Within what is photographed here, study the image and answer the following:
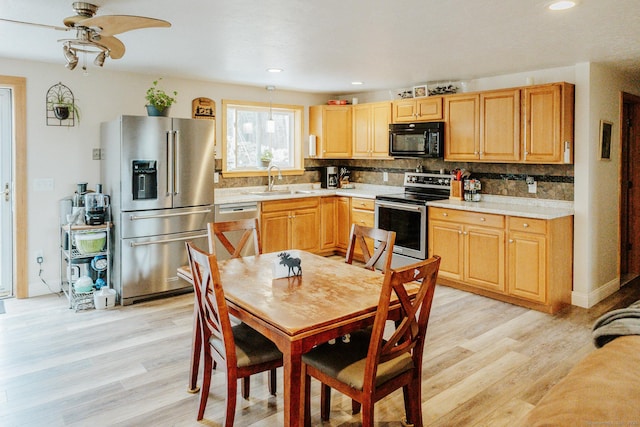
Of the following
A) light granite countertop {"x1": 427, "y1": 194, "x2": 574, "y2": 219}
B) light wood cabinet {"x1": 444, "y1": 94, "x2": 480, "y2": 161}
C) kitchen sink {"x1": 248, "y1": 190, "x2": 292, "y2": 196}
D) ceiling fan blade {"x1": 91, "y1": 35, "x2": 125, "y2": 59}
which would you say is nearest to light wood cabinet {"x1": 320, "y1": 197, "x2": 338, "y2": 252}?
kitchen sink {"x1": 248, "y1": 190, "x2": 292, "y2": 196}

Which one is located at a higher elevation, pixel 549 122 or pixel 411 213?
pixel 549 122

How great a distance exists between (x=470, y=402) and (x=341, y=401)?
A: 2.44 ft

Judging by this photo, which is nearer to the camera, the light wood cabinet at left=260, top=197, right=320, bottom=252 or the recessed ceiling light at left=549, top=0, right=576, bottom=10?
the recessed ceiling light at left=549, top=0, right=576, bottom=10

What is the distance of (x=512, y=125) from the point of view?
14.9ft

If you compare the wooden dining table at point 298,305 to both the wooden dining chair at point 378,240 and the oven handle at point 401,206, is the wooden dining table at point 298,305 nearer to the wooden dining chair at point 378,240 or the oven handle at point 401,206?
the wooden dining chair at point 378,240

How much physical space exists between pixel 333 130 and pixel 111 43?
3.96 meters

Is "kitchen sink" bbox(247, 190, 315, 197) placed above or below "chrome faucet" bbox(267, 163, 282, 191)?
below

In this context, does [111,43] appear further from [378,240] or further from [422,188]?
[422,188]

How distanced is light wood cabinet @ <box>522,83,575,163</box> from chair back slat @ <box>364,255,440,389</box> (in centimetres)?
290

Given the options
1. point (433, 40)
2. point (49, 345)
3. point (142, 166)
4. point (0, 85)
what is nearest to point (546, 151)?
point (433, 40)

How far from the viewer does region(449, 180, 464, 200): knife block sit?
518cm

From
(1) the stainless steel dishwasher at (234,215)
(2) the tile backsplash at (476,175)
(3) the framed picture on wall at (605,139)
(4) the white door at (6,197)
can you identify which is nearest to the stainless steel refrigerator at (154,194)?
(1) the stainless steel dishwasher at (234,215)

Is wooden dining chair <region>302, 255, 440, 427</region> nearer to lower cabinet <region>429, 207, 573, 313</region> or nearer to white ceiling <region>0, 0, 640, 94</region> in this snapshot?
white ceiling <region>0, 0, 640, 94</region>

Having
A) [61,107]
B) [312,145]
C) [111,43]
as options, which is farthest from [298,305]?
[312,145]
